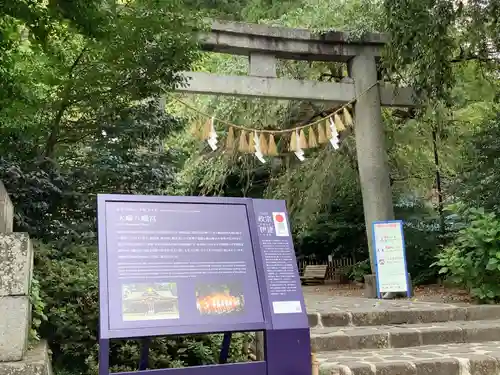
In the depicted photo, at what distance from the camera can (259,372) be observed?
3.03 m

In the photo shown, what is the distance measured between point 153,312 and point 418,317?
13.3 ft

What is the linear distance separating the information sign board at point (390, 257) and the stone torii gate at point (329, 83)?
0.62 metres

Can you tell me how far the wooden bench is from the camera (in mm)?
12844

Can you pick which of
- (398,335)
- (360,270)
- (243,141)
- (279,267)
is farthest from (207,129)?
(360,270)

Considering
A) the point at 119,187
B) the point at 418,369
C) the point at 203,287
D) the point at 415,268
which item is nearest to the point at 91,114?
the point at 119,187

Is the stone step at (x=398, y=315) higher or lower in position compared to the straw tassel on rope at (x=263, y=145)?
lower

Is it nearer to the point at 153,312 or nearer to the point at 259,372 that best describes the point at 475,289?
the point at 259,372

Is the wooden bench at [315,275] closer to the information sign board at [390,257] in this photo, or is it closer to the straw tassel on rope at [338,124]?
→ the information sign board at [390,257]

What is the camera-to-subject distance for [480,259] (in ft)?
20.8

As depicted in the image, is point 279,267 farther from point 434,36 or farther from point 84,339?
point 434,36

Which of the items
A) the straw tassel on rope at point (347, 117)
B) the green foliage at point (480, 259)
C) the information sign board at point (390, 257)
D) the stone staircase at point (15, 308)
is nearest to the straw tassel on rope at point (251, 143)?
the straw tassel on rope at point (347, 117)

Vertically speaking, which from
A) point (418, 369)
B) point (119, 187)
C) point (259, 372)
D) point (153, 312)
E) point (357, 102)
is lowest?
point (418, 369)

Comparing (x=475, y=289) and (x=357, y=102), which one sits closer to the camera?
(x=475, y=289)

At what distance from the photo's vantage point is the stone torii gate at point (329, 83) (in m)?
7.78
